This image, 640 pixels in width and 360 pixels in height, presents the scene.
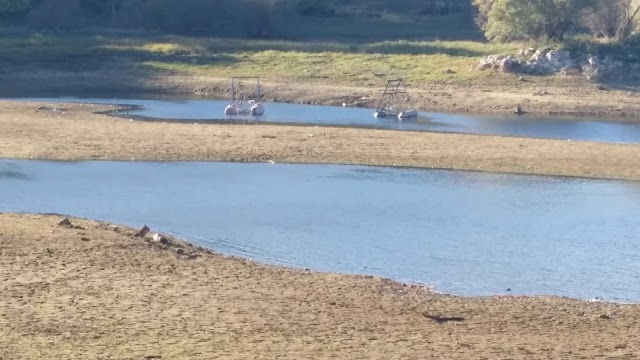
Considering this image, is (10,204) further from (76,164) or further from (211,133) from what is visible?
(211,133)

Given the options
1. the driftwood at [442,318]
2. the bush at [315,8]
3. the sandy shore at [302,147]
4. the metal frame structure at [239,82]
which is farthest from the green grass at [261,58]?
the driftwood at [442,318]

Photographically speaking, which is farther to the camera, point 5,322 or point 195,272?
point 195,272

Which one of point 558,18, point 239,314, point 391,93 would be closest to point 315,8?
point 558,18

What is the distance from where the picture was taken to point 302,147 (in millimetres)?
33062

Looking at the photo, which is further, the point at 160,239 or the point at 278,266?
the point at 160,239

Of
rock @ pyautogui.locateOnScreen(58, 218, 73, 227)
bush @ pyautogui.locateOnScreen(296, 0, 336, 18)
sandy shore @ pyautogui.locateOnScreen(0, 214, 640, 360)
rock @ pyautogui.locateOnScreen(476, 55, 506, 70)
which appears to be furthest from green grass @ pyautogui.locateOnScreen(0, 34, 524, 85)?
sandy shore @ pyautogui.locateOnScreen(0, 214, 640, 360)

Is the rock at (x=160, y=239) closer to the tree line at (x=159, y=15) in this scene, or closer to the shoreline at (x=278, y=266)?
the shoreline at (x=278, y=266)

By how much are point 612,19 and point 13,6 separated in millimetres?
30505

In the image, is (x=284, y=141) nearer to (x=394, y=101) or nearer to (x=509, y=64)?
(x=394, y=101)

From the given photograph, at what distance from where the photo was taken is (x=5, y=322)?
14109mm

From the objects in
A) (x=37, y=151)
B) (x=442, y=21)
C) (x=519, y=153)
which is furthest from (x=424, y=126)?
(x=442, y=21)

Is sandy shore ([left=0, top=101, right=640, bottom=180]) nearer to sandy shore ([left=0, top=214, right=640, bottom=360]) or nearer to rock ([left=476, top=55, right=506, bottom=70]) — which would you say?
sandy shore ([left=0, top=214, right=640, bottom=360])

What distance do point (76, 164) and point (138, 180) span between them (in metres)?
2.77

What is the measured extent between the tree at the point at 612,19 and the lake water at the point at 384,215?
30094 mm
